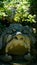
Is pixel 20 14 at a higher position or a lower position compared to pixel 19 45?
higher

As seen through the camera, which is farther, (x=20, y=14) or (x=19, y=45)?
(x=20, y=14)

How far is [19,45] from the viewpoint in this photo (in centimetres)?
577

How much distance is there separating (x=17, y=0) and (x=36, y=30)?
6.40ft

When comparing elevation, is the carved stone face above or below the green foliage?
below

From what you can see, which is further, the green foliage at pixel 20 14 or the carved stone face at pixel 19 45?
the green foliage at pixel 20 14

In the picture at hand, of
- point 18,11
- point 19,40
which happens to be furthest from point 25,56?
point 18,11

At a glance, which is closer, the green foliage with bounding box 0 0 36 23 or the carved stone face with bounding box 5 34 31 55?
the carved stone face with bounding box 5 34 31 55

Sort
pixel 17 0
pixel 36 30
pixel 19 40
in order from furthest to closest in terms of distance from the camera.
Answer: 1. pixel 17 0
2. pixel 36 30
3. pixel 19 40

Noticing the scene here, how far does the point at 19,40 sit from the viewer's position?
18.3 ft

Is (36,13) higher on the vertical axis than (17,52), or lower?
higher

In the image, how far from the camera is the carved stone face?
18.3 feet

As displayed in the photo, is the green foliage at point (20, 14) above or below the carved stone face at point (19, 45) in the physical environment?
above

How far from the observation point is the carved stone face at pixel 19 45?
557cm

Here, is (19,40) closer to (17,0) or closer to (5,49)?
(5,49)
